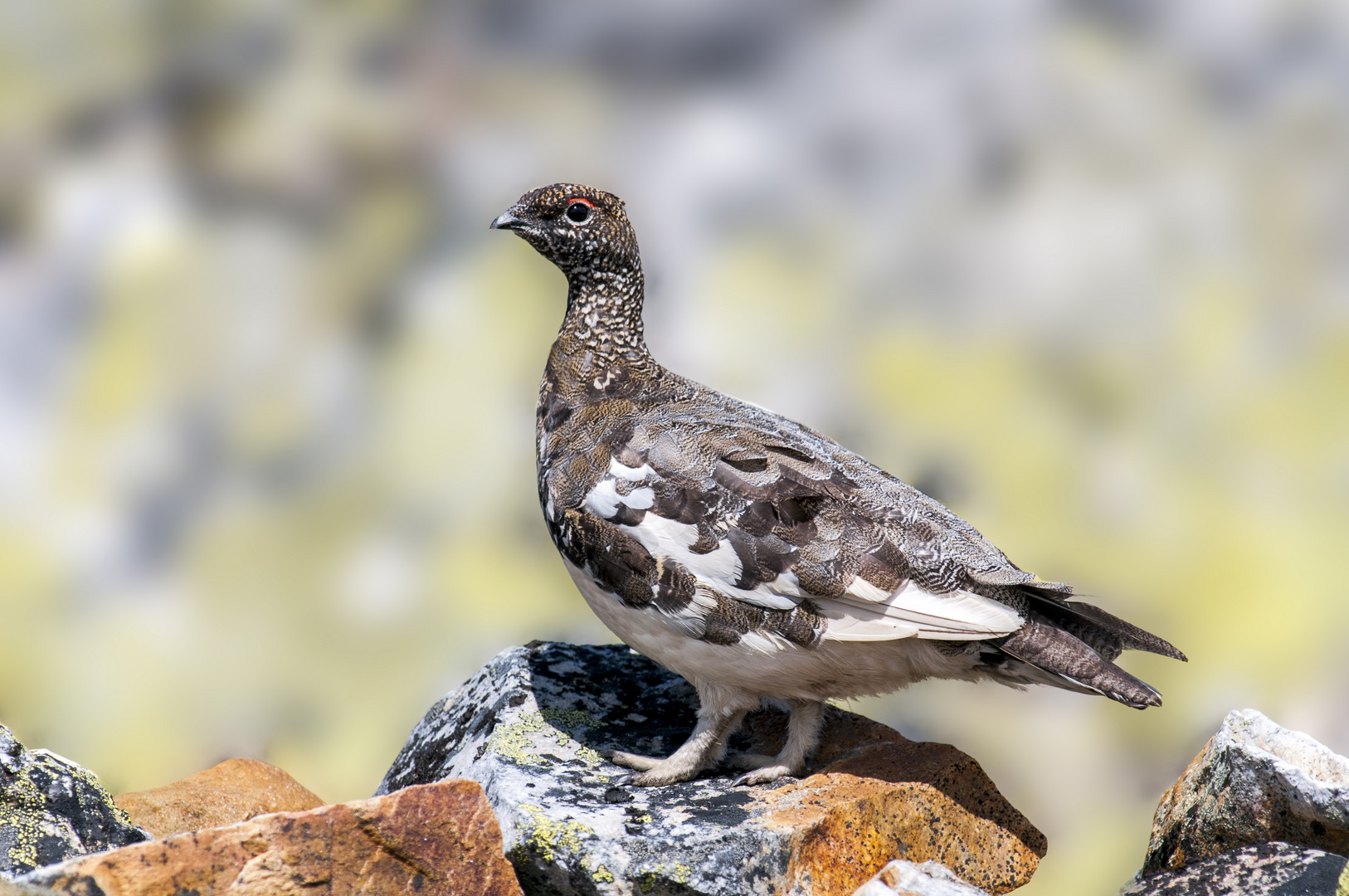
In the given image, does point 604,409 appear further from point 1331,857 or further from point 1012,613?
point 1331,857

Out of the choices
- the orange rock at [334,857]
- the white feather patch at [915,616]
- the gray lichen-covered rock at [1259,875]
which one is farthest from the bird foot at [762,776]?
the gray lichen-covered rock at [1259,875]

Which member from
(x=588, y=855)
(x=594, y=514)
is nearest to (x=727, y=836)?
(x=588, y=855)

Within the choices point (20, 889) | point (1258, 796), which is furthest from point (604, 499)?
point (1258, 796)

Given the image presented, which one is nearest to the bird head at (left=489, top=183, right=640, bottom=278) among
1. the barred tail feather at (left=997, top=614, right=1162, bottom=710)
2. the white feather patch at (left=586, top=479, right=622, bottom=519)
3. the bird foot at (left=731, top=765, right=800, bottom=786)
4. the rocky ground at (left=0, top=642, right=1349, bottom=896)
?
the white feather patch at (left=586, top=479, right=622, bottom=519)

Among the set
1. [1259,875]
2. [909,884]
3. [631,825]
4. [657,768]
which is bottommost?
[909,884]

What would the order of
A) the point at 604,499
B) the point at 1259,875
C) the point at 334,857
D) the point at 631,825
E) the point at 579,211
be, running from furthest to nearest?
the point at 579,211, the point at 604,499, the point at 631,825, the point at 1259,875, the point at 334,857

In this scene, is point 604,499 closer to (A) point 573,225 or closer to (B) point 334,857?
(A) point 573,225

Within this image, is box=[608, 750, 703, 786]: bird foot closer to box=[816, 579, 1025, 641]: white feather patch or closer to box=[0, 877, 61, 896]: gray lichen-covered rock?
box=[816, 579, 1025, 641]: white feather patch
